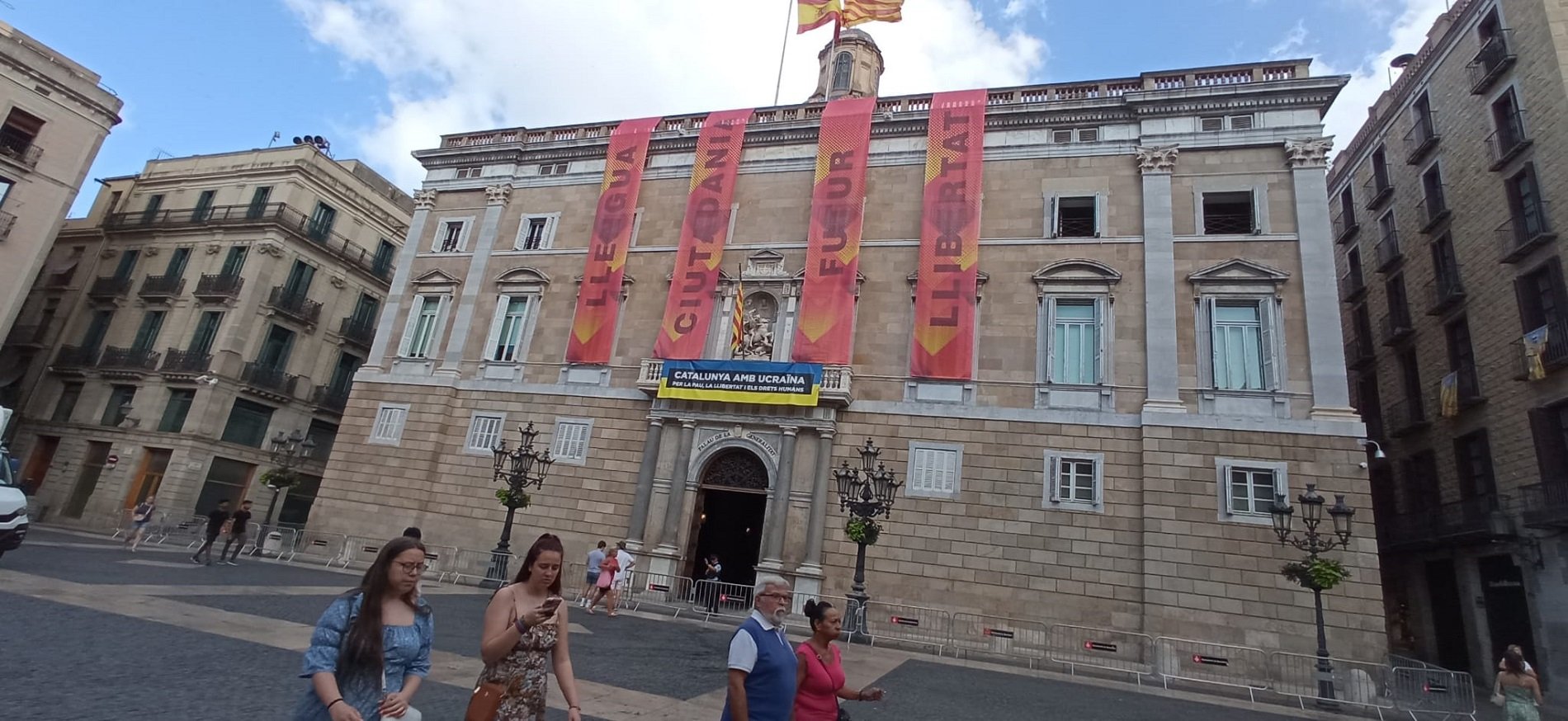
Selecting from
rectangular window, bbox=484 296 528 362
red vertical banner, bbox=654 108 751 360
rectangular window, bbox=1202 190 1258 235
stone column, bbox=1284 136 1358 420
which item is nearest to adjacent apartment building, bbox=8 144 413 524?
rectangular window, bbox=484 296 528 362

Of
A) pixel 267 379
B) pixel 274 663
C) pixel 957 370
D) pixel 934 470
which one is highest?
pixel 957 370

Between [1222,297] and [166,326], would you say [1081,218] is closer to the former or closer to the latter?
[1222,297]

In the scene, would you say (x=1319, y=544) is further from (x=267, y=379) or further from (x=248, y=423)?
(x=248, y=423)

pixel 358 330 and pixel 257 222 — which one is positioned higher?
pixel 257 222

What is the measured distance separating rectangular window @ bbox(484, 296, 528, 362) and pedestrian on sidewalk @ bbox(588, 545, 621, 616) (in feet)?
31.9

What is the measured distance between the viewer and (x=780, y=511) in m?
18.8

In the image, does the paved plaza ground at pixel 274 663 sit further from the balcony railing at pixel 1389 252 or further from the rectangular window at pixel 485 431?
the balcony railing at pixel 1389 252

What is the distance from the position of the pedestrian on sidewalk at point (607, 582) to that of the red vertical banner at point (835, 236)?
7.35 meters

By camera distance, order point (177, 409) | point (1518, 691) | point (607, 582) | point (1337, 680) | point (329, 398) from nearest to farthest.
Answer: point (1518, 691) < point (1337, 680) < point (607, 582) < point (177, 409) < point (329, 398)

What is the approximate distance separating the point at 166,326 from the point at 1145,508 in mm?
35845

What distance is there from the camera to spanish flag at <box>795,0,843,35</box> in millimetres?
24594

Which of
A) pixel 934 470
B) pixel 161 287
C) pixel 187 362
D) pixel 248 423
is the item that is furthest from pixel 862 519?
pixel 161 287

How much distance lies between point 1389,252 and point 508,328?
96.7ft

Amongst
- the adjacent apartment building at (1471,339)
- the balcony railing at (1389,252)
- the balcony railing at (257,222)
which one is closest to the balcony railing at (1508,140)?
the adjacent apartment building at (1471,339)
